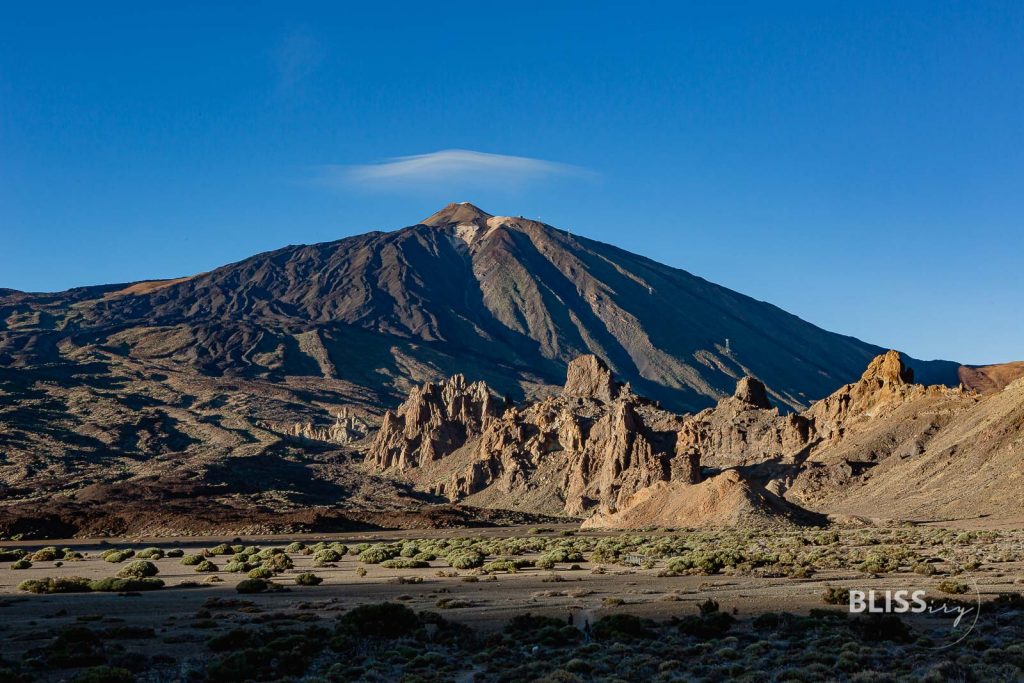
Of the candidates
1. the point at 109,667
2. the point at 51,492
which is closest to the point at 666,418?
the point at 51,492

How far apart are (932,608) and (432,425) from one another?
107 m

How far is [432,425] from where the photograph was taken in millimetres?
131125

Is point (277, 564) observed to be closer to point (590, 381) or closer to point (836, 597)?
point (836, 597)

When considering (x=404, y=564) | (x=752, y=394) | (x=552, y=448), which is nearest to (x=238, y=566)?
(x=404, y=564)

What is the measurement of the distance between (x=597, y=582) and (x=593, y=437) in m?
63.5

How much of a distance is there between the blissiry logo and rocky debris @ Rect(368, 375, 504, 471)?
321ft

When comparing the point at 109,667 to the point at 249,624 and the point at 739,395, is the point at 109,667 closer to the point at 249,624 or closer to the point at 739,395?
the point at 249,624

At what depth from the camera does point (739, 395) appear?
11150 centimetres

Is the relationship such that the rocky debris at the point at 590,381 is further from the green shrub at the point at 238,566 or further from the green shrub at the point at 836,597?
the green shrub at the point at 836,597

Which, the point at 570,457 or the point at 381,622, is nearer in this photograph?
the point at 381,622

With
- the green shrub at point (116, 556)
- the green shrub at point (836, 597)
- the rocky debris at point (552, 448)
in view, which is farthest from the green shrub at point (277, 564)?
the rocky debris at point (552, 448)

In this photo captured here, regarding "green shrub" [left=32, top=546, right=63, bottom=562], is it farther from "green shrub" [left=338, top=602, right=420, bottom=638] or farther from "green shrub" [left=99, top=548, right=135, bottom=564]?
"green shrub" [left=338, top=602, right=420, bottom=638]

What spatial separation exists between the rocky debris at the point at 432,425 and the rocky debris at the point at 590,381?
1020 centimetres

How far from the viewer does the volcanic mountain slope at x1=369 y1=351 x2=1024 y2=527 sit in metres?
69.1
